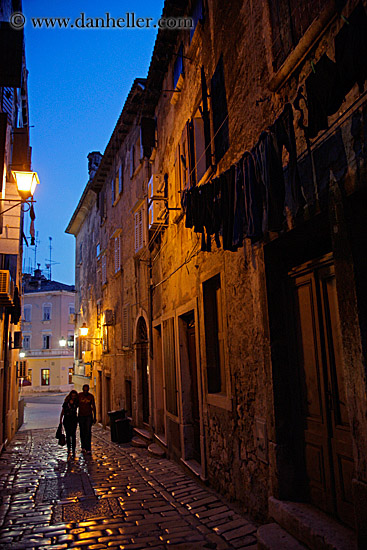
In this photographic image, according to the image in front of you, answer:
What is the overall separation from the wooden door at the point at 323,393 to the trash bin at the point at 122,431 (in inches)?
354

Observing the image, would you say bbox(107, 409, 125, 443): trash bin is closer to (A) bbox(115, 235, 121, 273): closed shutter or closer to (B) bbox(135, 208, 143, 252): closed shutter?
(B) bbox(135, 208, 143, 252): closed shutter

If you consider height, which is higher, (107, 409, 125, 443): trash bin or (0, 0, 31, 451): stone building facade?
(0, 0, 31, 451): stone building facade

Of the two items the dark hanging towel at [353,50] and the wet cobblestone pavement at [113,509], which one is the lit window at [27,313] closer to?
the wet cobblestone pavement at [113,509]

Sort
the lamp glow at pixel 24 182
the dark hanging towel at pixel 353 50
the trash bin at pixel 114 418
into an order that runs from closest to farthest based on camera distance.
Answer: the dark hanging towel at pixel 353 50, the lamp glow at pixel 24 182, the trash bin at pixel 114 418

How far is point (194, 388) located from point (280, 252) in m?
4.47

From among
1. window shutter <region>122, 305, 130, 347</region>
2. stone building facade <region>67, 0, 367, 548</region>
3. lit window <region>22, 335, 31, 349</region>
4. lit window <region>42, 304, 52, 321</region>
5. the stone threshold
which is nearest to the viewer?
stone building facade <region>67, 0, 367, 548</region>

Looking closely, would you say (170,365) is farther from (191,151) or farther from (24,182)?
(24,182)

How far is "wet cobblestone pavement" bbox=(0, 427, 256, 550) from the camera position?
15.1 ft

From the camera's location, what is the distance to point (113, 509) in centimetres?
575

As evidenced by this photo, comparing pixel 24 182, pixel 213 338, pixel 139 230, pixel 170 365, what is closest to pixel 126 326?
pixel 139 230

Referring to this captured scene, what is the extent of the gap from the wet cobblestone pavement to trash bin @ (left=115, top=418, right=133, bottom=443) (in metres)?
3.14

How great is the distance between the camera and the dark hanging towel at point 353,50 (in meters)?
2.84

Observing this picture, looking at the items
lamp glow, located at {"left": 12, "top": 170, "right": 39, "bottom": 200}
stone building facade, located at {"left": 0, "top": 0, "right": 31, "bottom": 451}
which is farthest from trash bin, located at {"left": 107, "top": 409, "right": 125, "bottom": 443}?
lamp glow, located at {"left": 12, "top": 170, "right": 39, "bottom": 200}

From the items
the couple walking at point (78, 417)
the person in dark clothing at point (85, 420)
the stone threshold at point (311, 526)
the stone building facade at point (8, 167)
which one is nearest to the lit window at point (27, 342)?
the stone building facade at point (8, 167)
